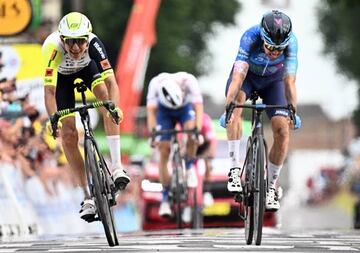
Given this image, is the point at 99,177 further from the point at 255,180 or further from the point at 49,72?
the point at 255,180

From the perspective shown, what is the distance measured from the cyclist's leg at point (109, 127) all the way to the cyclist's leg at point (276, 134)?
1484 mm

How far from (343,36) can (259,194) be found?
7083cm

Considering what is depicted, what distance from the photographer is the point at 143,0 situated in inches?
1805

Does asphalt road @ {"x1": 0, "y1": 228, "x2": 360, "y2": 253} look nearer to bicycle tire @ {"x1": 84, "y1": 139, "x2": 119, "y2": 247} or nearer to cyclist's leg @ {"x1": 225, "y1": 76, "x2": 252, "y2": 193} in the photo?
bicycle tire @ {"x1": 84, "y1": 139, "x2": 119, "y2": 247}

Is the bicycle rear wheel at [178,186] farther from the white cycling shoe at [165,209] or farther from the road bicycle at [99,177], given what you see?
the road bicycle at [99,177]

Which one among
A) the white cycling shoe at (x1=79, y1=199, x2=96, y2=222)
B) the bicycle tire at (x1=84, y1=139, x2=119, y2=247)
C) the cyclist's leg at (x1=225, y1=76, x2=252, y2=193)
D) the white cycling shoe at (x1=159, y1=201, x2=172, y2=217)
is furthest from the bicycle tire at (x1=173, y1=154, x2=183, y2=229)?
the bicycle tire at (x1=84, y1=139, x2=119, y2=247)

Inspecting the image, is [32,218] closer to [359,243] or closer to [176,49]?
[359,243]

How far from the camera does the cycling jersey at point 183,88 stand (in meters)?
20.3

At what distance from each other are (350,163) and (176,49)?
15.1 metres

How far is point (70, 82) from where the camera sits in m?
14.9

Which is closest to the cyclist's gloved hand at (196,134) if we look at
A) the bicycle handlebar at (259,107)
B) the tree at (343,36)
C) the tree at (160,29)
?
the bicycle handlebar at (259,107)

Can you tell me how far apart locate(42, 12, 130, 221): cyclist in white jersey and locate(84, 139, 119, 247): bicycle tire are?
362 mm

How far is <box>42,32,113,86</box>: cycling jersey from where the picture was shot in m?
14.5

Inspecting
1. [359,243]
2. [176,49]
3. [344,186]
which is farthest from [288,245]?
[344,186]
